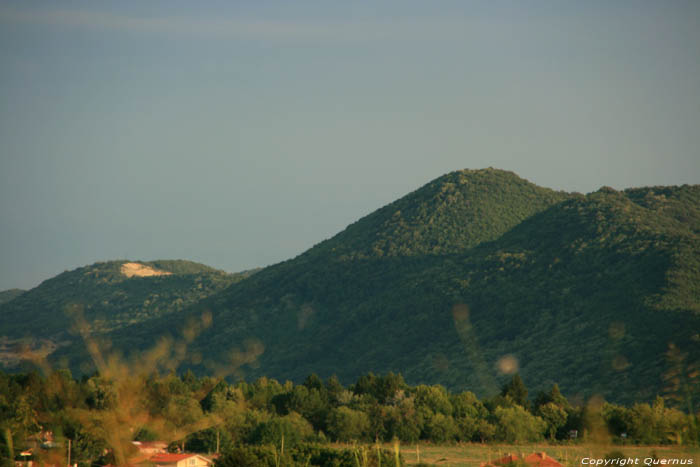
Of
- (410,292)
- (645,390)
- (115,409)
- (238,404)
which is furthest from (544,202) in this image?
(115,409)

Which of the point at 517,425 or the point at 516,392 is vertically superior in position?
the point at 516,392

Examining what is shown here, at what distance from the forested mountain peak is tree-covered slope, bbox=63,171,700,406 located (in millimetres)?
1000

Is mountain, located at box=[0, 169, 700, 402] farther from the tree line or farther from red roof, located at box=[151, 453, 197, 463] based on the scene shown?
red roof, located at box=[151, 453, 197, 463]

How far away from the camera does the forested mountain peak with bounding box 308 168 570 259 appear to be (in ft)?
522

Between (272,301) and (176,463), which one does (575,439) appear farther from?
(272,301)

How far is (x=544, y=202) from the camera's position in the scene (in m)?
171

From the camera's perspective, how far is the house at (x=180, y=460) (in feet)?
134

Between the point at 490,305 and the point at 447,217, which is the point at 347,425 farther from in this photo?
the point at 447,217

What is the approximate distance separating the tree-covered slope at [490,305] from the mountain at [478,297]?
293mm

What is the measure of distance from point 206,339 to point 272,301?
16027 millimetres

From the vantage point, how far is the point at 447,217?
16575 cm

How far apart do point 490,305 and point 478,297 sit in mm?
3951

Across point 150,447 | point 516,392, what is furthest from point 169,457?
point 516,392

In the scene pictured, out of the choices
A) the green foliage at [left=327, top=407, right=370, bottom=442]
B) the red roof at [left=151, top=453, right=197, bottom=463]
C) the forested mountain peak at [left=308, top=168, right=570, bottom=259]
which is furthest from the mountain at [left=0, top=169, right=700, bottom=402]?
the red roof at [left=151, top=453, right=197, bottom=463]
